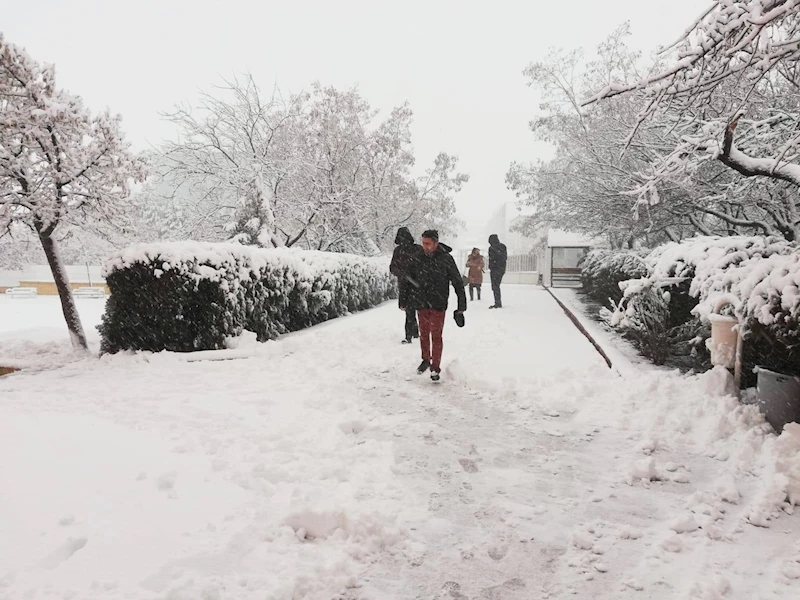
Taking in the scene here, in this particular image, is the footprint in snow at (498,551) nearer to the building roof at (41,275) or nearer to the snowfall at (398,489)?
the snowfall at (398,489)

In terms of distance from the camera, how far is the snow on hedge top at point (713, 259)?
17.6ft

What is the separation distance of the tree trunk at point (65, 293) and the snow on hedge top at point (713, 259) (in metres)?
11.7

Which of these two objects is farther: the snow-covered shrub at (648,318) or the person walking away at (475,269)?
the person walking away at (475,269)

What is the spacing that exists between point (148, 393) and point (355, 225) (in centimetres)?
1595

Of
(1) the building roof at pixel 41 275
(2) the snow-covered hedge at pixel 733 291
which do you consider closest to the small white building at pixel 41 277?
(1) the building roof at pixel 41 275

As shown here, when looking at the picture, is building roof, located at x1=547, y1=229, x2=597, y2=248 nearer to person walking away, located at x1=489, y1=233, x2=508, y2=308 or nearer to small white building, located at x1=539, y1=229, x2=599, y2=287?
small white building, located at x1=539, y1=229, x2=599, y2=287

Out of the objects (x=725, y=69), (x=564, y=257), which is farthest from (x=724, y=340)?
(x=564, y=257)

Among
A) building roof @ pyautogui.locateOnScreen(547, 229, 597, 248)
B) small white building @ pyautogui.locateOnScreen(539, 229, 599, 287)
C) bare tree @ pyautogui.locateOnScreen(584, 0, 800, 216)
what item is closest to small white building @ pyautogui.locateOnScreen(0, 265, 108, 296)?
small white building @ pyautogui.locateOnScreen(539, 229, 599, 287)

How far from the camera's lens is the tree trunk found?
1098cm

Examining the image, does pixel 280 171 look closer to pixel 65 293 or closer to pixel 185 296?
pixel 65 293

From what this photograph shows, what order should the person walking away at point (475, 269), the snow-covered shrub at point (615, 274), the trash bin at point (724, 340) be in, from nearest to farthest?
1. the trash bin at point (724, 340)
2. the snow-covered shrub at point (615, 274)
3. the person walking away at point (475, 269)

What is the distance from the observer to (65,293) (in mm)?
10984

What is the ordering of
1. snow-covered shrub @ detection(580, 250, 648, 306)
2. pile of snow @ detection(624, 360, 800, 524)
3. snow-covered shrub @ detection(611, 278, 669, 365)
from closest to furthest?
1. pile of snow @ detection(624, 360, 800, 524)
2. snow-covered shrub @ detection(611, 278, 669, 365)
3. snow-covered shrub @ detection(580, 250, 648, 306)

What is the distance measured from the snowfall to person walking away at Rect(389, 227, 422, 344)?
5.44 feet
